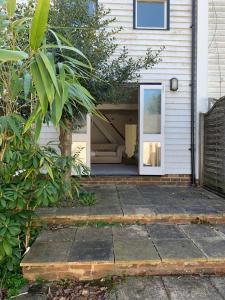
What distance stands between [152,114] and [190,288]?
173 inches

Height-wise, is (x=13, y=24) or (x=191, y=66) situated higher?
(x=191, y=66)

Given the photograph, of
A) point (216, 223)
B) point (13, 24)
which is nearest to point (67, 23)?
point (13, 24)

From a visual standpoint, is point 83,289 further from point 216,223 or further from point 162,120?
point 162,120

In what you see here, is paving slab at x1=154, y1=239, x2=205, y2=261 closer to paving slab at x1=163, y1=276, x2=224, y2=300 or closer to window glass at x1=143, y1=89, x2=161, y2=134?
paving slab at x1=163, y1=276, x2=224, y2=300

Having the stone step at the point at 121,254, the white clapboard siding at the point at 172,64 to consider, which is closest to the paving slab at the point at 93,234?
the stone step at the point at 121,254

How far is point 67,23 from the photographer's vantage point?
4.30 m

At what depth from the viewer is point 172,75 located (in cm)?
647

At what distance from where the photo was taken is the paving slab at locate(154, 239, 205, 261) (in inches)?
112

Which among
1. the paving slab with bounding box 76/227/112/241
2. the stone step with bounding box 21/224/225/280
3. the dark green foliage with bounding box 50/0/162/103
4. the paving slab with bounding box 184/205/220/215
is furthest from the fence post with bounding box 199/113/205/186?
the paving slab with bounding box 76/227/112/241

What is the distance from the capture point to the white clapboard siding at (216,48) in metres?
6.50

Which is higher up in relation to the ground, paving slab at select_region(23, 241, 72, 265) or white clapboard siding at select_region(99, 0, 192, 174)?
white clapboard siding at select_region(99, 0, 192, 174)

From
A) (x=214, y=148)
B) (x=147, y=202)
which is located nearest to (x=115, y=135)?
(x=214, y=148)

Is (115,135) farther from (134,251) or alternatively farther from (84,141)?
(134,251)

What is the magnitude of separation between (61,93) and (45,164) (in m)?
0.81
